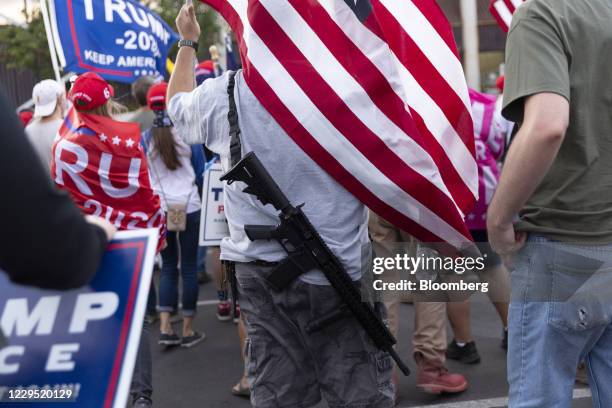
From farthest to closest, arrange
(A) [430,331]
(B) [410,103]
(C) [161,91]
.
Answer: (C) [161,91]
(A) [430,331]
(B) [410,103]

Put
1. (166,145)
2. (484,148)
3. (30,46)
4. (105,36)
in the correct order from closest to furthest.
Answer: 1. (484,148)
2. (166,145)
3. (105,36)
4. (30,46)

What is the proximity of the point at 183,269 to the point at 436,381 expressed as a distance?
211 centimetres

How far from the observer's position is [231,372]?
4.95m

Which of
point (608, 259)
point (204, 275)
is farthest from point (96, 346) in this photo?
point (204, 275)

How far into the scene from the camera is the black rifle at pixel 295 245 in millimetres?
2432

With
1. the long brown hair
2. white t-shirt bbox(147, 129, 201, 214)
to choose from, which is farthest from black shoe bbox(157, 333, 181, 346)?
the long brown hair

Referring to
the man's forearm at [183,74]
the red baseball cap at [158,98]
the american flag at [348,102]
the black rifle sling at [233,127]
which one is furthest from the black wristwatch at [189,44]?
the red baseball cap at [158,98]

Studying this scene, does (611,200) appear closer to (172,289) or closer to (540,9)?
(540,9)

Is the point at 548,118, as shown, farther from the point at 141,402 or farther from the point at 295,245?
the point at 141,402

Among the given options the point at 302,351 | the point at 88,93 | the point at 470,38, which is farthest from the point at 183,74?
the point at 470,38

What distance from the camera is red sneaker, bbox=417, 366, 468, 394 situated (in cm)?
421

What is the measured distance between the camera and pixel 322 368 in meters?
2.60

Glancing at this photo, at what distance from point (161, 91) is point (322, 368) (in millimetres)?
3203

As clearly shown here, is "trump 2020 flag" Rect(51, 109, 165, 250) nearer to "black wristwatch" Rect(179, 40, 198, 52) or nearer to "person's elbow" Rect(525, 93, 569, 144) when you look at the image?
"black wristwatch" Rect(179, 40, 198, 52)
